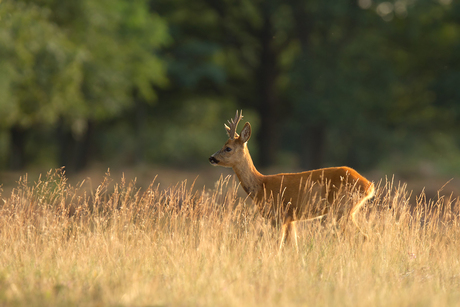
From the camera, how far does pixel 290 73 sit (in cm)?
2147

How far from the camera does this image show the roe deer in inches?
289

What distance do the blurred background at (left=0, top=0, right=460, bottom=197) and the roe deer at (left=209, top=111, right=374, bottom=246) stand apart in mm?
9711

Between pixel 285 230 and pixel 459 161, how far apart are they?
34.6 m

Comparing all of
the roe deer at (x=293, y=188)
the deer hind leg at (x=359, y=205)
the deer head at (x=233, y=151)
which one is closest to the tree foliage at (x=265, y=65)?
the deer head at (x=233, y=151)

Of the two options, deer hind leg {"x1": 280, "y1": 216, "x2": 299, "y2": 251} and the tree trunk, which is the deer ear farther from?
the tree trunk

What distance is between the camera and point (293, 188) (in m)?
7.57

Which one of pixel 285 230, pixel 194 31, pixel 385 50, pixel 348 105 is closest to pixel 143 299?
pixel 285 230

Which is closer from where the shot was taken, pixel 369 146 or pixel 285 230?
pixel 285 230

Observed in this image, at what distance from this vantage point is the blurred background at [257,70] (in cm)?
1867

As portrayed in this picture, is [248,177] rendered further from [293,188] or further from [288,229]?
[288,229]

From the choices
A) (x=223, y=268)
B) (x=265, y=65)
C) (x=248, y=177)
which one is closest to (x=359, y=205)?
(x=248, y=177)

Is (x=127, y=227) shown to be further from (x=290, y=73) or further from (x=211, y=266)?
(x=290, y=73)

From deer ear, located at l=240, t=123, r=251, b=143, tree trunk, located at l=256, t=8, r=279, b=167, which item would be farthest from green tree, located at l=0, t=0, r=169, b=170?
deer ear, located at l=240, t=123, r=251, b=143

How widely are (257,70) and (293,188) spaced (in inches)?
628
